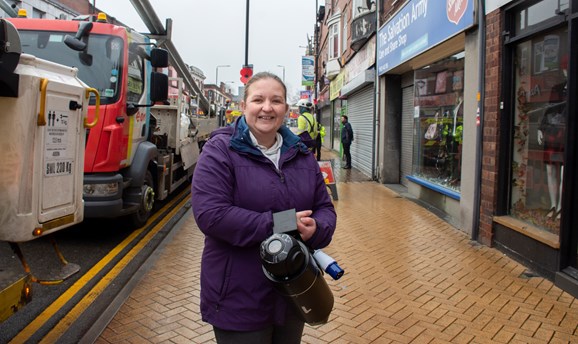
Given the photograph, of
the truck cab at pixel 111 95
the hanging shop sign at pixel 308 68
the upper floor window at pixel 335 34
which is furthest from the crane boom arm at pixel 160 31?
the hanging shop sign at pixel 308 68

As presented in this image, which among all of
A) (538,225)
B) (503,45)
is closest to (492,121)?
(503,45)

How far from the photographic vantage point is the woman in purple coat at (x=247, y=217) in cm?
195

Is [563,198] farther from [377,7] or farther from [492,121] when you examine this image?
[377,7]

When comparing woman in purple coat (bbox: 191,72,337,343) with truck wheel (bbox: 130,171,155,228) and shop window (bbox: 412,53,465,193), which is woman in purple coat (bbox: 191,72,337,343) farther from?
shop window (bbox: 412,53,465,193)

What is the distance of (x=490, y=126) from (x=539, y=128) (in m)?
0.67

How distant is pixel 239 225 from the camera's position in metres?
1.92

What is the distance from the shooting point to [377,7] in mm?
12367

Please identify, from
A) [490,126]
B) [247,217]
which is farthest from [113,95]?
[490,126]

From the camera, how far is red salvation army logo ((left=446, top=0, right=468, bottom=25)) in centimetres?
665

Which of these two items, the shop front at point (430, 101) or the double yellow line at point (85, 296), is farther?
the shop front at point (430, 101)

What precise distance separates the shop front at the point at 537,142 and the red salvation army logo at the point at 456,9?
725mm

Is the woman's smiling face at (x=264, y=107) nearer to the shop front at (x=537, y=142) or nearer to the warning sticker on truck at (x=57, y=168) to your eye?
the warning sticker on truck at (x=57, y=168)

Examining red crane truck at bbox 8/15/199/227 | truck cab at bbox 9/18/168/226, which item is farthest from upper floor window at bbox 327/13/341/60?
truck cab at bbox 9/18/168/226

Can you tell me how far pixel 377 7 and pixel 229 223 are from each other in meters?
11.7
